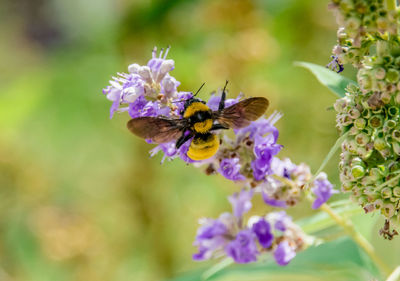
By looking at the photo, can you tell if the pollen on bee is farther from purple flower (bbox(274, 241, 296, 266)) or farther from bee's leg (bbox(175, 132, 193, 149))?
purple flower (bbox(274, 241, 296, 266))

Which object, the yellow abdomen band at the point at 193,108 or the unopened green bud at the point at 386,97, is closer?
the unopened green bud at the point at 386,97

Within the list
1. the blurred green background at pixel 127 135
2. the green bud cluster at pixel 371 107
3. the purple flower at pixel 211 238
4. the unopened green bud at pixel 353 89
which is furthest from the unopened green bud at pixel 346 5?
the blurred green background at pixel 127 135

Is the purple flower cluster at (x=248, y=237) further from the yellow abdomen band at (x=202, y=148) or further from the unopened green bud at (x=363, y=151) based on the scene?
the unopened green bud at (x=363, y=151)

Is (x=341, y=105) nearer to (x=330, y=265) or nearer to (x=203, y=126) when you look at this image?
(x=203, y=126)

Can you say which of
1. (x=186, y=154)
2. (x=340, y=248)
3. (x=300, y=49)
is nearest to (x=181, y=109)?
(x=186, y=154)

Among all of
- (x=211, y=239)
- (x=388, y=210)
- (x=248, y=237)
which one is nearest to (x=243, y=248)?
(x=248, y=237)

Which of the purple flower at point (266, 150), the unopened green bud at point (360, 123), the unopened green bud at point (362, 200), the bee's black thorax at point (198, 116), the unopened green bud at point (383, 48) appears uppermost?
the bee's black thorax at point (198, 116)
